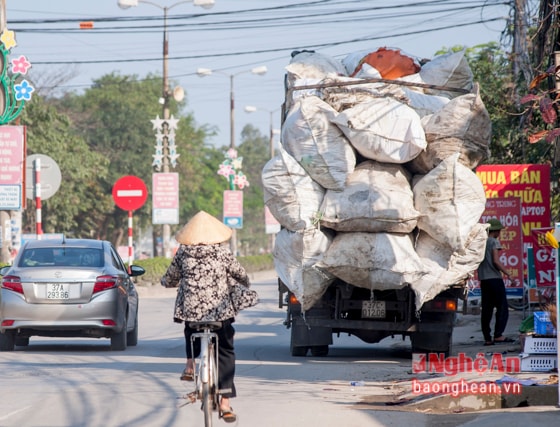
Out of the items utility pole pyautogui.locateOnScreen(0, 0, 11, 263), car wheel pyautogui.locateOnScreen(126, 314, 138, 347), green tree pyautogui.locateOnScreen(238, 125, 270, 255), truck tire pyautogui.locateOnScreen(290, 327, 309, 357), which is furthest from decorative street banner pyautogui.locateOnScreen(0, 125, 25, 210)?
green tree pyautogui.locateOnScreen(238, 125, 270, 255)

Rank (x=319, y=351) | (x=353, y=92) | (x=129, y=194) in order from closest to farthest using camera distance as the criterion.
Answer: (x=353, y=92)
(x=319, y=351)
(x=129, y=194)

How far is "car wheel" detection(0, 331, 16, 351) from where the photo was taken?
53.1 feet

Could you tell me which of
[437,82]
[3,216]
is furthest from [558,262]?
[3,216]

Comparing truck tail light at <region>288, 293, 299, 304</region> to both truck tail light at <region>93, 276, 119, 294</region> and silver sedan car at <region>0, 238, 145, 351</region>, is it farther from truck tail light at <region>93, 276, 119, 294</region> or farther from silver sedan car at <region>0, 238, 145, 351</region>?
truck tail light at <region>93, 276, 119, 294</region>

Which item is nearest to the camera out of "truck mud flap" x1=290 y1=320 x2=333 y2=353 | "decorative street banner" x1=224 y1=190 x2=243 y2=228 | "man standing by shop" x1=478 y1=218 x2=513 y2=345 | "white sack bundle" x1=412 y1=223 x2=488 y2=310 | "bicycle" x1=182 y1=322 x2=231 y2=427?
"bicycle" x1=182 y1=322 x2=231 y2=427

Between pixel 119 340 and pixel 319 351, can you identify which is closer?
pixel 319 351

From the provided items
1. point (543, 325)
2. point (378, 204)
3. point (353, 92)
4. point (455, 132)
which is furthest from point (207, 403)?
point (353, 92)

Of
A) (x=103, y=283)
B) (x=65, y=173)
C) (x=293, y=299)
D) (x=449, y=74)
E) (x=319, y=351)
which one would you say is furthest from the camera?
(x=65, y=173)

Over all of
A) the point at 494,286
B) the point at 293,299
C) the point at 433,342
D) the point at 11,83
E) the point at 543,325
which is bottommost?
the point at 433,342

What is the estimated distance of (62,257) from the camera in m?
16.5

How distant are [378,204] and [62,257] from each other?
223 inches

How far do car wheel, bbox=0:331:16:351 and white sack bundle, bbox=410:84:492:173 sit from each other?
6.46 meters

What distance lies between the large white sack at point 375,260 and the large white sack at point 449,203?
39 cm

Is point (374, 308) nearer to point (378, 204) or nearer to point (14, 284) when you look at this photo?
point (378, 204)
